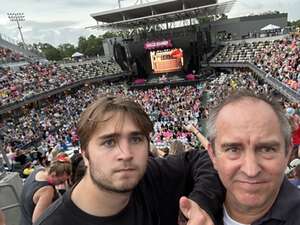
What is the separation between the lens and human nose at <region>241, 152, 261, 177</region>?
1.50 metres

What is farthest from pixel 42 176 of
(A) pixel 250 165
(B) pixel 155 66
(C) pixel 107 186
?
(B) pixel 155 66

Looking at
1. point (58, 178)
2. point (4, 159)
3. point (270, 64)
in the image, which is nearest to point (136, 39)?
point (270, 64)

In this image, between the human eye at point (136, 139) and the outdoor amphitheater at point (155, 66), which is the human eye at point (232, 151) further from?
the outdoor amphitheater at point (155, 66)

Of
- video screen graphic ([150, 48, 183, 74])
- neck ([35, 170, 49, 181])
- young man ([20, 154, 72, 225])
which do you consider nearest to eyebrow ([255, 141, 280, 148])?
young man ([20, 154, 72, 225])

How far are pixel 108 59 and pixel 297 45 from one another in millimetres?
31639

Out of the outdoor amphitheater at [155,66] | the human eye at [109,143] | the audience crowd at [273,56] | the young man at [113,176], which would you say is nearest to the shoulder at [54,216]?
the young man at [113,176]

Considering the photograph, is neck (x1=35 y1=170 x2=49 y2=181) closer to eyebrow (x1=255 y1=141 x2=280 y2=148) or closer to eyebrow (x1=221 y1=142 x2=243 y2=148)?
eyebrow (x1=221 y1=142 x2=243 y2=148)

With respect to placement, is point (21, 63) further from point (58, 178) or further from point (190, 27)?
point (58, 178)

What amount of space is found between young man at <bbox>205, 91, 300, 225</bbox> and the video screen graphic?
4237cm

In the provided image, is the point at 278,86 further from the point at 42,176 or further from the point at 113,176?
the point at 113,176

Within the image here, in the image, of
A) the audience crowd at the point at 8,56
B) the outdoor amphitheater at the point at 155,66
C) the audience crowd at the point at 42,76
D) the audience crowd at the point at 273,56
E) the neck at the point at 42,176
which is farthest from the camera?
the audience crowd at the point at 8,56

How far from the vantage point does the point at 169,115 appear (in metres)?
25.0

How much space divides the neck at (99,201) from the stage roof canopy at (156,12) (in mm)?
41311

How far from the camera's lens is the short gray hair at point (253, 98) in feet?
5.31
